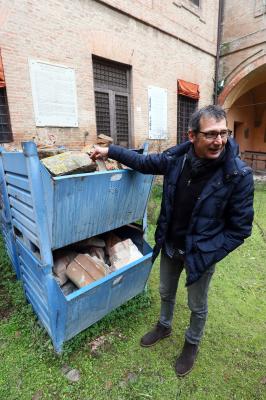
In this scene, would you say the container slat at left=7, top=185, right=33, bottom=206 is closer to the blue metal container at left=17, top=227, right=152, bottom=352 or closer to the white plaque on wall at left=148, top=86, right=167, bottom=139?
the blue metal container at left=17, top=227, right=152, bottom=352

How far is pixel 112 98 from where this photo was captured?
6.82m

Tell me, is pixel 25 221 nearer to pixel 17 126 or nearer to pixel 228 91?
pixel 17 126

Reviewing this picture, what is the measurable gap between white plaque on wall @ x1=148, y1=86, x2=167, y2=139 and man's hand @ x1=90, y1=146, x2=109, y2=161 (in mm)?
6270

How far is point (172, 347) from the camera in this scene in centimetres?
219

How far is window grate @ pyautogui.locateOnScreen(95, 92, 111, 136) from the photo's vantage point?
6.58 metres

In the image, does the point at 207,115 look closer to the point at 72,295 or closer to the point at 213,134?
the point at 213,134

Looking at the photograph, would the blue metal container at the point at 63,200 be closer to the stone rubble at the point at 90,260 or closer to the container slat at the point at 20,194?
the container slat at the point at 20,194

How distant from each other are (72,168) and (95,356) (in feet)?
5.28

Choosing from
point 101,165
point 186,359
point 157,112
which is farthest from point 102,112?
point 186,359

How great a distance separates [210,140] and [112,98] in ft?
19.7

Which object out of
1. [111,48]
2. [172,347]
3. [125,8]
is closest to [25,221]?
[172,347]

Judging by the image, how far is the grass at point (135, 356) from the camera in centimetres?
182

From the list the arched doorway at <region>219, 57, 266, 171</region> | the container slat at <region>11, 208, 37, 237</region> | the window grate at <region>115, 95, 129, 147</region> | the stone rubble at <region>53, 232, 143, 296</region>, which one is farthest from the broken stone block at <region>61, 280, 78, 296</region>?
the arched doorway at <region>219, 57, 266, 171</region>

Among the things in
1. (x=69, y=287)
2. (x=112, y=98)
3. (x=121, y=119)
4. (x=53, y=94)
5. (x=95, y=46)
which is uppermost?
(x=95, y=46)
